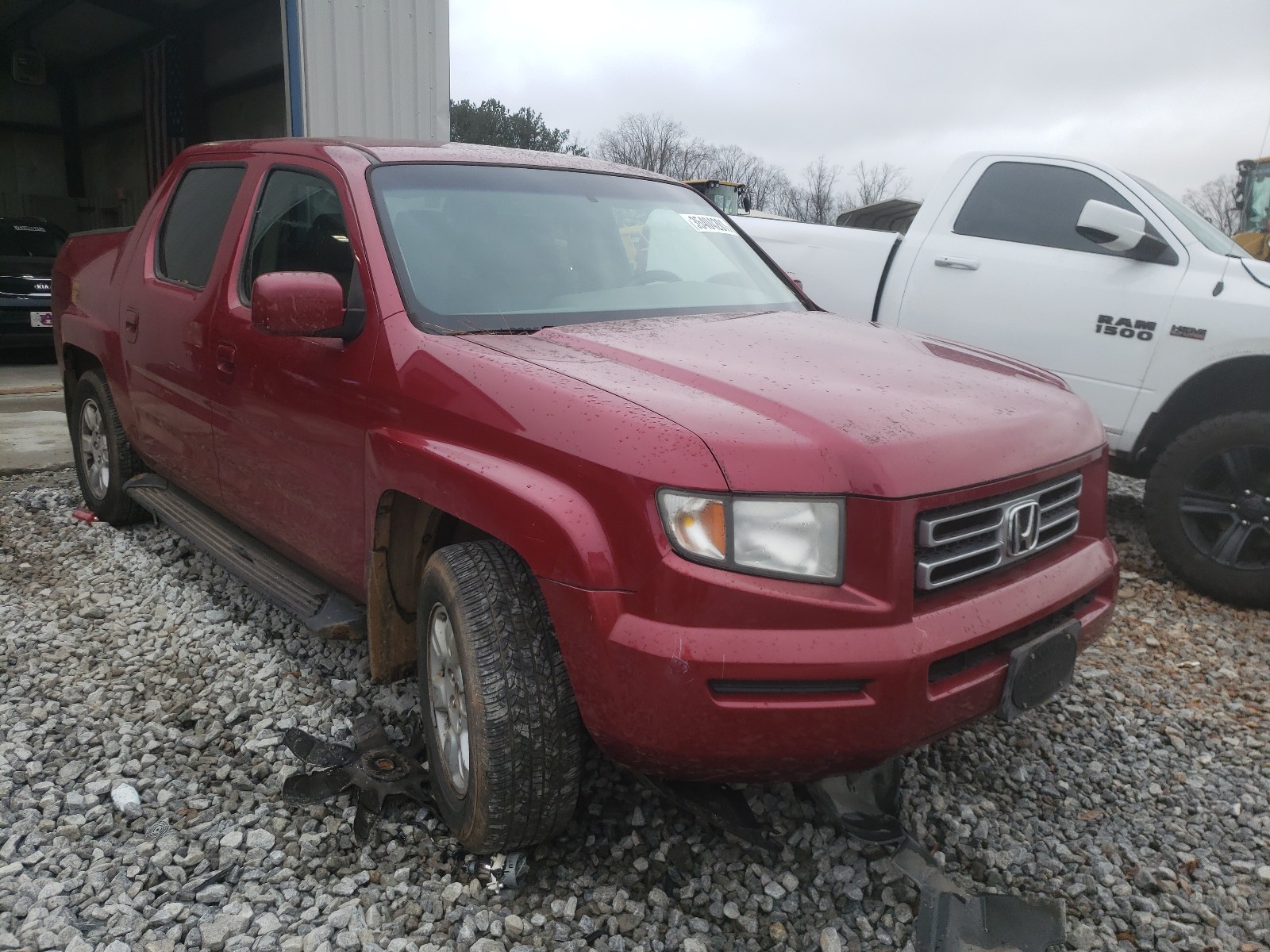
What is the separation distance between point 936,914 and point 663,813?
2.37 ft

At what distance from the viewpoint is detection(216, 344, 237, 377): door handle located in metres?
3.28

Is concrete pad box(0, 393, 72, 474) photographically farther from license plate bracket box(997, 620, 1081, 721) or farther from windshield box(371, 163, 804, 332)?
license plate bracket box(997, 620, 1081, 721)

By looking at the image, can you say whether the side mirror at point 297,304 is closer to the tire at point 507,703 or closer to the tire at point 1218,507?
the tire at point 507,703

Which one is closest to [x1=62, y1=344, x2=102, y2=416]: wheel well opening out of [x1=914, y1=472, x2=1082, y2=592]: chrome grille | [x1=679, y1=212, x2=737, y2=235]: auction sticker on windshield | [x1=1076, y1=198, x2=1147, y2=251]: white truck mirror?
[x1=679, y1=212, x2=737, y2=235]: auction sticker on windshield

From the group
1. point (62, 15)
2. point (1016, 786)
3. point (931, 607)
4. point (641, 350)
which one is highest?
point (62, 15)

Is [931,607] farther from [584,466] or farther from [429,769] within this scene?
[429,769]

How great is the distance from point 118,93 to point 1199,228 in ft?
57.7

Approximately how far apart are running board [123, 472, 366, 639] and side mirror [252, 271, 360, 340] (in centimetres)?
85

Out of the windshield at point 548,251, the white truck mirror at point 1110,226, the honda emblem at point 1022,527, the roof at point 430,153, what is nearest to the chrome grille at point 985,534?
the honda emblem at point 1022,527

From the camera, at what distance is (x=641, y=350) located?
246 centimetres

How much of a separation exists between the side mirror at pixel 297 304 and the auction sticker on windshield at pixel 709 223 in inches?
55.2

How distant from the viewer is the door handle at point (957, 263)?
4.98 meters

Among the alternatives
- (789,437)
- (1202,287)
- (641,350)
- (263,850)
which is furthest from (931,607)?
(1202,287)

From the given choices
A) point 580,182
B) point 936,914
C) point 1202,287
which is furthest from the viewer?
point 1202,287
